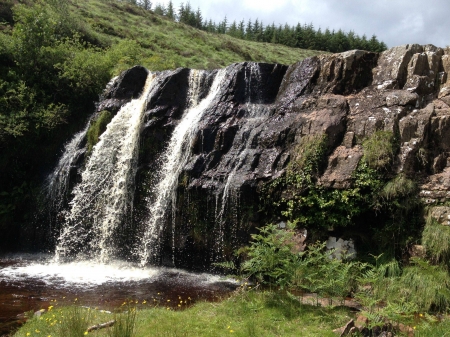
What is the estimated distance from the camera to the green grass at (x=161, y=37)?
3247cm

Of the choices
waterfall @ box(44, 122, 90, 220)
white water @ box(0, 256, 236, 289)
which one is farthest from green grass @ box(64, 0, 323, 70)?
white water @ box(0, 256, 236, 289)

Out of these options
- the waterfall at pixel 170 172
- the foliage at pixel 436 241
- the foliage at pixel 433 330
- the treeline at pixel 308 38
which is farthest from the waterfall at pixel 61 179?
the treeline at pixel 308 38

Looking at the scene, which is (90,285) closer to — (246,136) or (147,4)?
(246,136)

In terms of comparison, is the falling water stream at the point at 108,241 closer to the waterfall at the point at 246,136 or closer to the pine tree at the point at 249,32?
the waterfall at the point at 246,136

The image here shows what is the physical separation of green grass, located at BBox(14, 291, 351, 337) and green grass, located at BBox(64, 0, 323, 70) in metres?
24.4

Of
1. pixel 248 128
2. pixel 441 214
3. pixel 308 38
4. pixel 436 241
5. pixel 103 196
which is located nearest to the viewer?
pixel 436 241

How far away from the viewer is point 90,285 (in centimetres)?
1017

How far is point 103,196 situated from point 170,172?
271cm

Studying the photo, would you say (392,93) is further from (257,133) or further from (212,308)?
(212,308)

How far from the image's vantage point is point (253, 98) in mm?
15164

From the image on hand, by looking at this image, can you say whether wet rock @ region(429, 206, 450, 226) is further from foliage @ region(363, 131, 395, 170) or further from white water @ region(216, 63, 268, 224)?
white water @ region(216, 63, 268, 224)

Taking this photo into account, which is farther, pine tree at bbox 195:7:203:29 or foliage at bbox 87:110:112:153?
pine tree at bbox 195:7:203:29

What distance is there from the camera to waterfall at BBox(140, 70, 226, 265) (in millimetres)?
12547

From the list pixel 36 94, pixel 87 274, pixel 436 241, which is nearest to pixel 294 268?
pixel 436 241
